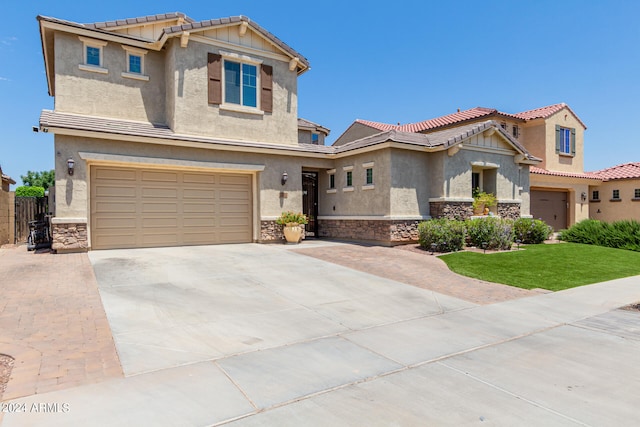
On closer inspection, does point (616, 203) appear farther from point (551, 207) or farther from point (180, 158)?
point (180, 158)

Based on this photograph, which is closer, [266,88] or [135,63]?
[135,63]

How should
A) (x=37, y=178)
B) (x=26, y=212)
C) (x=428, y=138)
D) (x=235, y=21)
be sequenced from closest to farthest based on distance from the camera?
(x=235, y=21), (x=26, y=212), (x=428, y=138), (x=37, y=178)

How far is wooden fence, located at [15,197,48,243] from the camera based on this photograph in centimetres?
1538

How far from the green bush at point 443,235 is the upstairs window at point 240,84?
8327 millimetres

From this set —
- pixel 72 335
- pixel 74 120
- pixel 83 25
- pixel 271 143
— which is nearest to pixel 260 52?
pixel 271 143

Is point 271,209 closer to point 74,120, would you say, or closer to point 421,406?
point 74,120

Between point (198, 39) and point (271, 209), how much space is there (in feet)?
22.6

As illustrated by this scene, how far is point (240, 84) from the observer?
50.2 ft

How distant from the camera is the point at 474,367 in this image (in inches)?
177

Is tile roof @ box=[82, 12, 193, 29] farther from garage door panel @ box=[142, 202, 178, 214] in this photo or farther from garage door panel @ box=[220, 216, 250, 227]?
garage door panel @ box=[220, 216, 250, 227]

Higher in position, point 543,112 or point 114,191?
point 543,112

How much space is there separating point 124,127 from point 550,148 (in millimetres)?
22927

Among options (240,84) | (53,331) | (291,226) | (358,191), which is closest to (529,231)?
(358,191)

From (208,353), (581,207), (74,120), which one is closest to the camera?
(208,353)
